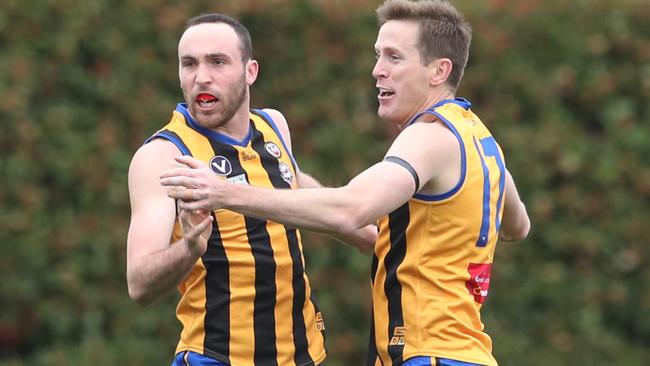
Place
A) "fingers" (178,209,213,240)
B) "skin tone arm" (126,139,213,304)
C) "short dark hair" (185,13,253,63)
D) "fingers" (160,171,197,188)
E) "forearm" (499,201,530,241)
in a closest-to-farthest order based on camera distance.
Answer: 1. "fingers" (160,171,197,188)
2. "fingers" (178,209,213,240)
3. "skin tone arm" (126,139,213,304)
4. "short dark hair" (185,13,253,63)
5. "forearm" (499,201,530,241)

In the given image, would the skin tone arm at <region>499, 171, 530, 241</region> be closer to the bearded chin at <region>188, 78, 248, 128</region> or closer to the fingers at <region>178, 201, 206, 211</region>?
the bearded chin at <region>188, 78, 248, 128</region>

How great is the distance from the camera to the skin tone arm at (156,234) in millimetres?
5094

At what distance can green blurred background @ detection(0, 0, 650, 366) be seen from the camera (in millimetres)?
8969

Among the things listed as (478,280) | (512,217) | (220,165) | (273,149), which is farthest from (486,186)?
(220,165)

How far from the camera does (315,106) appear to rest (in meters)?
9.34

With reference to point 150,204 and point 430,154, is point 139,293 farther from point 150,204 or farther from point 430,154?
point 430,154

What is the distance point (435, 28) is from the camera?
566 cm

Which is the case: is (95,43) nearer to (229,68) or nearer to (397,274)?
(229,68)

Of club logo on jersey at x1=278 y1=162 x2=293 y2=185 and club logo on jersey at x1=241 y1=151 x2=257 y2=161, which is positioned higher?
club logo on jersey at x1=241 y1=151 x2=257 y2=161

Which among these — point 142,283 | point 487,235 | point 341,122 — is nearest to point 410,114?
point 487,235

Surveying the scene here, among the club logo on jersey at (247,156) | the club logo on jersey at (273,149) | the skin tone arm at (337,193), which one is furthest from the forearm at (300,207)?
the club logo on jersey at (273,149)

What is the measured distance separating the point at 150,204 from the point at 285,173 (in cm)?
78

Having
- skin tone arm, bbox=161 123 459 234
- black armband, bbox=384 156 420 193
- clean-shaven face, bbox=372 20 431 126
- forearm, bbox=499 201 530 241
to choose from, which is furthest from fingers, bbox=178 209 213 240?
forearm, bbox=499 201 530 241

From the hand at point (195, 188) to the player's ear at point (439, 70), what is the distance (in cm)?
121
